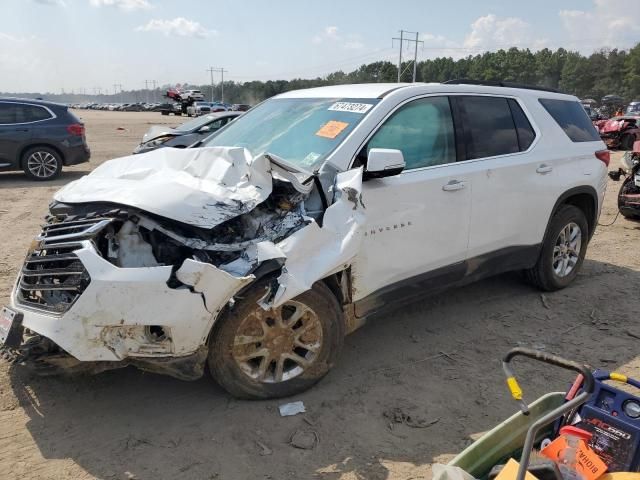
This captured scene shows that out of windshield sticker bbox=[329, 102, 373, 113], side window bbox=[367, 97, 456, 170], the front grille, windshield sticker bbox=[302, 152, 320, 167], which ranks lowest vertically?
the front grille

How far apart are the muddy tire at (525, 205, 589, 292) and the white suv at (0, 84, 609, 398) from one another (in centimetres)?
54

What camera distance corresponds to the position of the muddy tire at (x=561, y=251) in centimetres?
491

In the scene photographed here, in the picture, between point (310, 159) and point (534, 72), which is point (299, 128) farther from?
point (534, 72)

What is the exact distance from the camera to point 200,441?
Result: 9.53 feet

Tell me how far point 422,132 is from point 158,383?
97.6 inches

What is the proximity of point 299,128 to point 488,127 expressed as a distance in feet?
5.07

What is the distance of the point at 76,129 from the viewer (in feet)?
38.5

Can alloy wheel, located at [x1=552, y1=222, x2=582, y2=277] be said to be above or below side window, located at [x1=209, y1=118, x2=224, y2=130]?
below

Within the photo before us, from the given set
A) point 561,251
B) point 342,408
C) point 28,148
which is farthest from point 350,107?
point 28,148

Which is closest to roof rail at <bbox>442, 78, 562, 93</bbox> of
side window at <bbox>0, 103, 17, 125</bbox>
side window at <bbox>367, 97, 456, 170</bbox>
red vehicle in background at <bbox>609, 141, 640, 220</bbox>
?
side window at <bbox>367, 97, 456, 170</bbox>

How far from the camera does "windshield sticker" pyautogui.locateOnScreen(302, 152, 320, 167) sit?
11.3 ft

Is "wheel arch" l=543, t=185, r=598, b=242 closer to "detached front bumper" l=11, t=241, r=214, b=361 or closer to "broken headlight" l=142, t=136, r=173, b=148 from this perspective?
"detached front bumper" l=11, t=241, r=214, b=361

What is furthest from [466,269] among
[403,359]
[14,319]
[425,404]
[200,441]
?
[14,319]

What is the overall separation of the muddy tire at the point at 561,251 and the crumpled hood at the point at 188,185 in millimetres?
2951
